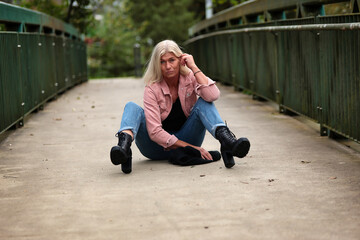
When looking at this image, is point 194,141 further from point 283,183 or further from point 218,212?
point 218,212

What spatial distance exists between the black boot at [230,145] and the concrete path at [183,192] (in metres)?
0.11

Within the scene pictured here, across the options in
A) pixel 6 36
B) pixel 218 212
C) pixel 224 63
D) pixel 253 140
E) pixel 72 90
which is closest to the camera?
pixel 218 212

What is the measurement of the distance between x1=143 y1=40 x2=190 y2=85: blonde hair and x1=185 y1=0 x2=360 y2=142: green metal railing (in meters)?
1.60

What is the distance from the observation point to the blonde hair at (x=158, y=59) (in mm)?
6328

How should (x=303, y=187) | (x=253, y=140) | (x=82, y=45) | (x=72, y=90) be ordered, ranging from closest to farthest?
(x=303, y=187) < (x=253, y=140) < (x=72, y=90) < (x=82, y=45)

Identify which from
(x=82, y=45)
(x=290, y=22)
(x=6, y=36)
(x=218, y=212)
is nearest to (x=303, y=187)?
(x=218, y=212)

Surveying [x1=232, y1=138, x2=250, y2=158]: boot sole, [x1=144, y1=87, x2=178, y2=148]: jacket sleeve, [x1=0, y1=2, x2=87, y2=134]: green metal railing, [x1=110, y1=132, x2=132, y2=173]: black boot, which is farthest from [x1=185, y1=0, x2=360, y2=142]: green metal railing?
[x1=0, y1=2, x2=87, y2=134]: green metal railing

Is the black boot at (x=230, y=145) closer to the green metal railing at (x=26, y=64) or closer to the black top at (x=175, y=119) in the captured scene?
the black top at (x=175, y=119)

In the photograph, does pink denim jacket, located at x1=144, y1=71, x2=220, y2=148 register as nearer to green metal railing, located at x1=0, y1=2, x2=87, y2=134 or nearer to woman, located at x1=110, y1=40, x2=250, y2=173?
woman, located at x1=110, y1=40, x2=250, y2=173

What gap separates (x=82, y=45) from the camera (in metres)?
23.6

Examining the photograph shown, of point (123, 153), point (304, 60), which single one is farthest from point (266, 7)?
point (123, 153)

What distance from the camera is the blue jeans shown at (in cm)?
623

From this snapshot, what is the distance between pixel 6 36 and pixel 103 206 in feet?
15.3

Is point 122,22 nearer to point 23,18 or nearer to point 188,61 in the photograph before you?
point 23,18
